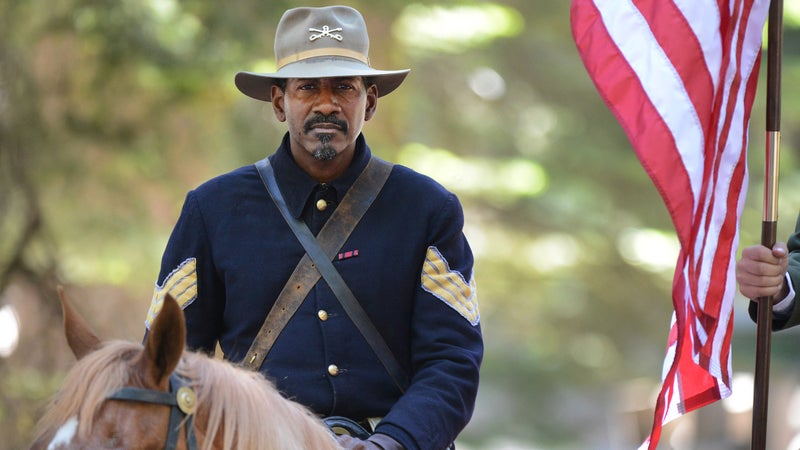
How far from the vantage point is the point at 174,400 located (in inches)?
120

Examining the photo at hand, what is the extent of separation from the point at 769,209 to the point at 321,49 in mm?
1567

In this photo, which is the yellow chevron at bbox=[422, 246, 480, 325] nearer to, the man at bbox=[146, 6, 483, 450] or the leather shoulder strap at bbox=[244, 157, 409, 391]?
the man at bbox=[146, 6, 483, 450]

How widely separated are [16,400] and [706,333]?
20.1 ft

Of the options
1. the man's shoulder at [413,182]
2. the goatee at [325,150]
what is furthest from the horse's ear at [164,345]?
the man's shoulder at [413,182]

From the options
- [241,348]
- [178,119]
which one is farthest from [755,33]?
[178,119]

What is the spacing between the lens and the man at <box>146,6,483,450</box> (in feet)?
13.3

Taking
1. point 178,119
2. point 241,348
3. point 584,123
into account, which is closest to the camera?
point 241,348

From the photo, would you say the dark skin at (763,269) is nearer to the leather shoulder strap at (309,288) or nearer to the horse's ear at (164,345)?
the leather shoulder strap at (309,288)

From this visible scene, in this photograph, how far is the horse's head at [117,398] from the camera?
294 centimetres

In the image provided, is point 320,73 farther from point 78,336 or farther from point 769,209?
point 769,209

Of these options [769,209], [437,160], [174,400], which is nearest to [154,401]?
[174,400]

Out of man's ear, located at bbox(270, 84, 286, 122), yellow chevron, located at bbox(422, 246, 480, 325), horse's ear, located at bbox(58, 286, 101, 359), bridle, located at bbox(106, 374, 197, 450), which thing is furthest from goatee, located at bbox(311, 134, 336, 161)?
bridle, located at bbox(106, 374, 197, 450)

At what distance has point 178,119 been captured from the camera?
10.7 m

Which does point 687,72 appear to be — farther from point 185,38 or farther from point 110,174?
point 110,174
